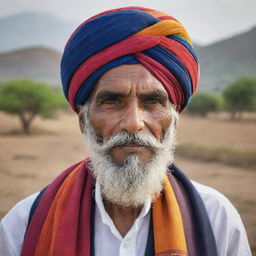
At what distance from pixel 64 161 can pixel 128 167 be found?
9533 mm

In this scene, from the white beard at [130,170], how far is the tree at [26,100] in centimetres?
1536

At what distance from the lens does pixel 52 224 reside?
170 centimetres

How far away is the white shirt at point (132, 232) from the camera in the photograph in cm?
163

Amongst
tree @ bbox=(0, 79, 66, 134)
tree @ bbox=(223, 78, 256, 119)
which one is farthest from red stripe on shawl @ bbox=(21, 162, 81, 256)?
tree @ bbox=(223, 78, 256, 119)

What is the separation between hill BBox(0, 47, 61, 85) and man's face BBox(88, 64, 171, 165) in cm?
4527

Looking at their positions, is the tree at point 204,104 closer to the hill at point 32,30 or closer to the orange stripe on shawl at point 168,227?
the hill at point 32,30

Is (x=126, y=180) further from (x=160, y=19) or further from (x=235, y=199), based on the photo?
(x=235, y=199)

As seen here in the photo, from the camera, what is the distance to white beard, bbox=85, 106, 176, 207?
5.26 feet

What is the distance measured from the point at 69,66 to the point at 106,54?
0.94ft

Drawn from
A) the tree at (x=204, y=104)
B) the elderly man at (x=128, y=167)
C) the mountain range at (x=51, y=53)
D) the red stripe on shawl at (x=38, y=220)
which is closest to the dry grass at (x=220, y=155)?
the elderly man at (x=128, y=167)

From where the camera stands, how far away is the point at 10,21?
28.4 meters

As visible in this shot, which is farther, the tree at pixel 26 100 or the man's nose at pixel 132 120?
the tree at pixel 26 100

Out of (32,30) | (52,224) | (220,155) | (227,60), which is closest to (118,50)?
(52,224)

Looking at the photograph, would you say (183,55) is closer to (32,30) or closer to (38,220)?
(38,220)
